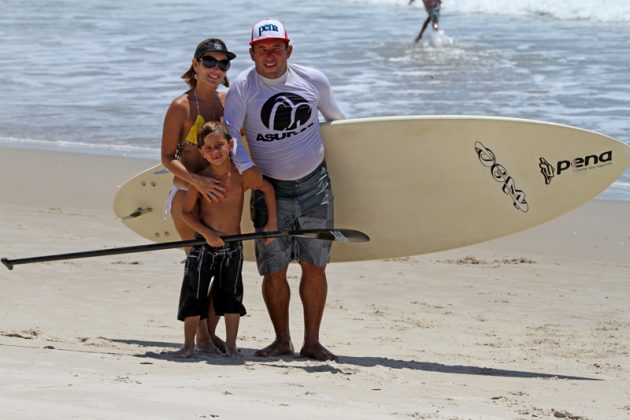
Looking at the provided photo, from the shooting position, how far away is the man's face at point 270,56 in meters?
4.71

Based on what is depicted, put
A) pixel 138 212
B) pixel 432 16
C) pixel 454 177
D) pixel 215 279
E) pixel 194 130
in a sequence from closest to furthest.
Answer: pixel 194 130 < pixel 215 279 < pixel 454 177 < pixel 138 212 < pixel 432 16

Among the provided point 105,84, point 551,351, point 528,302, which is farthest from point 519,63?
point 551,351

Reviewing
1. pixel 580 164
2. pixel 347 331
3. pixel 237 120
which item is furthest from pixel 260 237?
pixel 580 164

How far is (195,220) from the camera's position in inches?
184

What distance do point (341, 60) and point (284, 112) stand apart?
10358 millimetres

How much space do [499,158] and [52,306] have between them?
2276 millimetres

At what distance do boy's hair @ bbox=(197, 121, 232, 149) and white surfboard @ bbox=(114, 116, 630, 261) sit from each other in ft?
3.02

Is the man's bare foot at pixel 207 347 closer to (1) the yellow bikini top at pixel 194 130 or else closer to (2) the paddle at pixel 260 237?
(2) the paddle at pixel 260 237

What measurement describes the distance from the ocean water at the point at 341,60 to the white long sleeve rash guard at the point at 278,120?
4.11 m

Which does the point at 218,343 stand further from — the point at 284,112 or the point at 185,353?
the point at 284,112

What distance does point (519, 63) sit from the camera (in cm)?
1481

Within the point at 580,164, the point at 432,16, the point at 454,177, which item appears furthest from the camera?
the point at 432,16

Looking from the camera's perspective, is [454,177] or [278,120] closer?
[278,120]

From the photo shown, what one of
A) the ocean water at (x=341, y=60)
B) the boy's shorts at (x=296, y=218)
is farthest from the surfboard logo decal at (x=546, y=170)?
the ocean water at (x=341, y=60)
